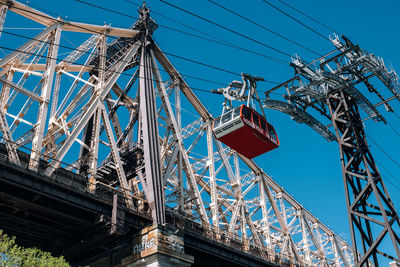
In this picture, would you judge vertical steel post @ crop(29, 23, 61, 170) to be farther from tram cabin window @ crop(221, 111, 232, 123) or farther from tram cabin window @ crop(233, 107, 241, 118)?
tram cabin window @ crop(233, 107, 241, 118)

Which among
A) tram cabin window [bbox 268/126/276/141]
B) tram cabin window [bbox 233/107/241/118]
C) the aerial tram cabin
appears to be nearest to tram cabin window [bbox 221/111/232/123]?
the aerial tram cabin

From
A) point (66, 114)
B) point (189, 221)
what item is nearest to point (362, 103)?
point (189, 221)

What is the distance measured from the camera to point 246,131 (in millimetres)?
34719

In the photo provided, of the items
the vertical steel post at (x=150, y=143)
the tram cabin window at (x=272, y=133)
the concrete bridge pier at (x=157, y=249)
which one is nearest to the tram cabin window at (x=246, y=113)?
the tram cabin window at (x=272, y=133)

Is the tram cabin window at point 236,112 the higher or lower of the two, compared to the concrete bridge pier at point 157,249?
higher

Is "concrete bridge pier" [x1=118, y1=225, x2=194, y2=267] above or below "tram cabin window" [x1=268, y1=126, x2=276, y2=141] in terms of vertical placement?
below

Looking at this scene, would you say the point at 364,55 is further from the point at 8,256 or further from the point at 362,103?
the point at 8,256

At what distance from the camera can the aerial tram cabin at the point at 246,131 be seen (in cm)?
3450

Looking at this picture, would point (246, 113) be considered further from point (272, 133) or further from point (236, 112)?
point (272, 133)

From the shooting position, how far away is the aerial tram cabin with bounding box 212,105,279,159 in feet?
113

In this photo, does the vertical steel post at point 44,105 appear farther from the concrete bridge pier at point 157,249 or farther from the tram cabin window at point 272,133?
the tram cabin window at point 272,133

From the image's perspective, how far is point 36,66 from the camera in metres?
40.9

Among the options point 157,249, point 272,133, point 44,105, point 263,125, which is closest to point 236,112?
point 263,125

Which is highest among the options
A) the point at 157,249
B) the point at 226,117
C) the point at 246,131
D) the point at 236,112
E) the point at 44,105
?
the point at 44,105
